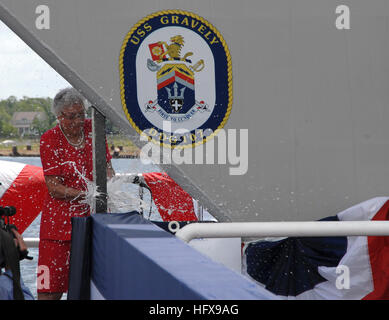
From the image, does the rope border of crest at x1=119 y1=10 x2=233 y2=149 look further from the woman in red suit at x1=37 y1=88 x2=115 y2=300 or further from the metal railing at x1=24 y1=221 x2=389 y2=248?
the metal railing at x1=24 y1=221 x2=389 y2=248

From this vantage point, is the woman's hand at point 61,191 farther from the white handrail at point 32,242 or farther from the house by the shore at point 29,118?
the house by the shore at point 29,118

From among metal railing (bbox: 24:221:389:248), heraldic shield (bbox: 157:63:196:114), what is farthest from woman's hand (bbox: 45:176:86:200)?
metal railing (bbox: 24:221:389:248)

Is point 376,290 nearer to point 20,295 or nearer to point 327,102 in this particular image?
point 327,102

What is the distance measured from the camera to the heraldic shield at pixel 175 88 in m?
3.29

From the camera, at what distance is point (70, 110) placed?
3.17 m

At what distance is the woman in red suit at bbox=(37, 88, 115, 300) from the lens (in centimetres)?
308

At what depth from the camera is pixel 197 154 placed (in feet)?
10.7

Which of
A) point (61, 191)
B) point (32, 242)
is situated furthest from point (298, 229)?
point (32, 242)

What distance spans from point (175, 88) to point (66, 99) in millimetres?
539

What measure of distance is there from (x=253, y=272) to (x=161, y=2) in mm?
1431

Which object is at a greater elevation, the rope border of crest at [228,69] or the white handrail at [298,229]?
the rope border of crest at [228,69]

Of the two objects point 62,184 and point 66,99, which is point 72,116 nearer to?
point 66,99

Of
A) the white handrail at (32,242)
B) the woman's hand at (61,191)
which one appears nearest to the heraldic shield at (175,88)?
the woman's hand at (61,191)
